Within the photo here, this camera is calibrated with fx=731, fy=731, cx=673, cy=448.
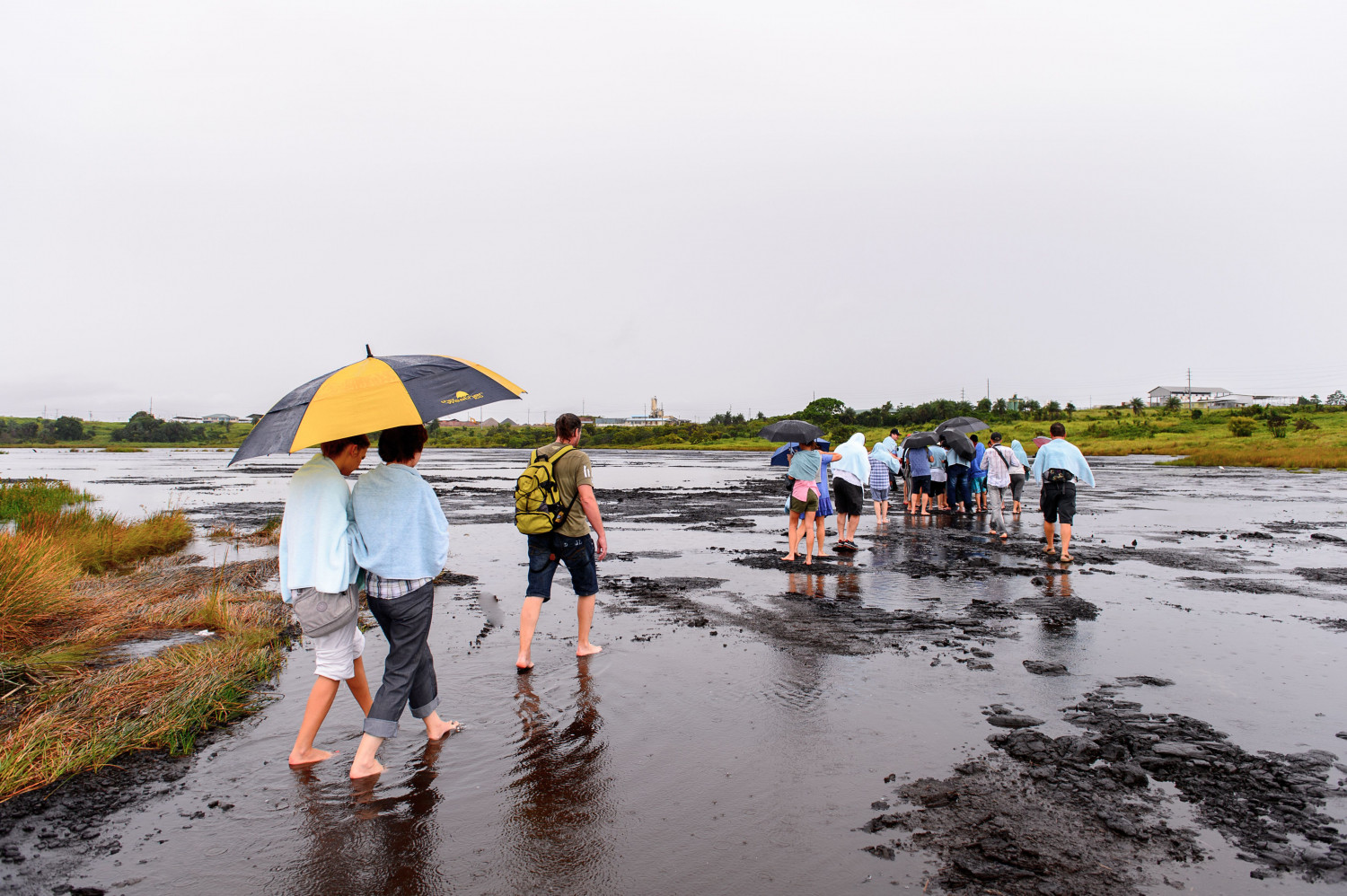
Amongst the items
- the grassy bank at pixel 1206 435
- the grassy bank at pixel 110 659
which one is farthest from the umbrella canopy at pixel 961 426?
the grassy bank at pixel 1206 435

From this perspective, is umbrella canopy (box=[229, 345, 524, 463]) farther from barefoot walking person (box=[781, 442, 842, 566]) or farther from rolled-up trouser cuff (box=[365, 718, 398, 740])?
barefoot walking person (box=[781, 442, 842, 566])

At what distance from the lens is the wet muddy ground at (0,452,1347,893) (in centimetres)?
347

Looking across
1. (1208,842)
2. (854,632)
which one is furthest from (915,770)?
(854,632)

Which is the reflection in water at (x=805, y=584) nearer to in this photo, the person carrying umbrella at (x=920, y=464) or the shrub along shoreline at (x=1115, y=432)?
the shrub along shoreline at (x=1115, y=432)

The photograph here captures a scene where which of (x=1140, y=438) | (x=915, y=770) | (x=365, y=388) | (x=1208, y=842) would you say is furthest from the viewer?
(x=1140, y=438)

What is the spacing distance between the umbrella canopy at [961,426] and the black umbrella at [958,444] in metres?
Answer: 0.16

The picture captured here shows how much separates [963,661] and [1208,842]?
9.67 feet

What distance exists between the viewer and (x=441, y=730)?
4977 millimetres

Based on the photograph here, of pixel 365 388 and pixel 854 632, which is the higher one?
pixel 365 388

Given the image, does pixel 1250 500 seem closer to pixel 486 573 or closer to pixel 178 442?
pixel 486 573

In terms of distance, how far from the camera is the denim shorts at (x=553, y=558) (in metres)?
6.34

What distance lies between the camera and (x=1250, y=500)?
22016 millimetres

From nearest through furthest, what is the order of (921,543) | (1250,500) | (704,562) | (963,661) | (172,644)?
1. (963,661)
2. (172,644)
3. (704,562)
4. (921,543)
5. (1250,500)

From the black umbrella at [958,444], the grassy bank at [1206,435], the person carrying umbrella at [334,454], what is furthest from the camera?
the grassy bank at [1206,435]
